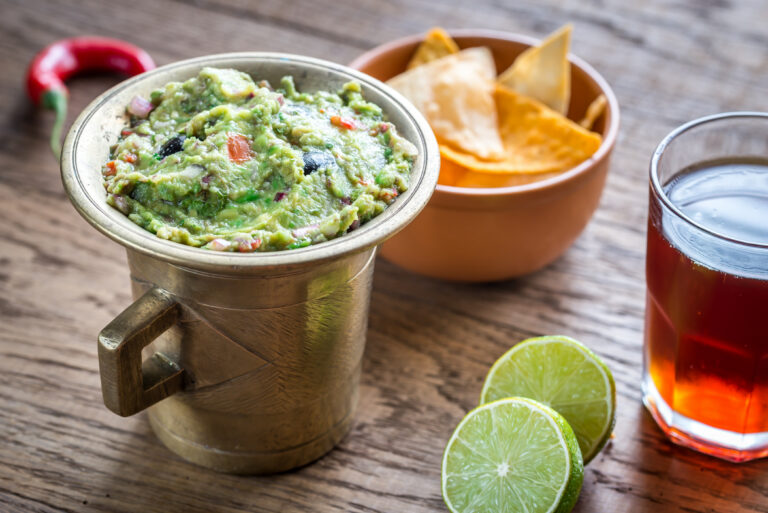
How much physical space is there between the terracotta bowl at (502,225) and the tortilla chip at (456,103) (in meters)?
0.20

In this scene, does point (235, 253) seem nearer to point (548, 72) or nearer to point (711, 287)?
point (711, 287)

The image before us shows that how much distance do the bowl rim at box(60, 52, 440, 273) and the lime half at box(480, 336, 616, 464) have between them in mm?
392

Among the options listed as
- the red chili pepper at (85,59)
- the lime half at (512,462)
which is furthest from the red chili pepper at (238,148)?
the red chili pepper at (85,59)

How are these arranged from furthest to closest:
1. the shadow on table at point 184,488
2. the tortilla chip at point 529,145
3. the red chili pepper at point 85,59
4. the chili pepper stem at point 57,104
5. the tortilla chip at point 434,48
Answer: the red chili pepper at point 85,59
the chili pepper stem at point 57,104
the tortilla chip at point 434,48
the tortilla chip at point 529,145
the shadow on table at point 184,488

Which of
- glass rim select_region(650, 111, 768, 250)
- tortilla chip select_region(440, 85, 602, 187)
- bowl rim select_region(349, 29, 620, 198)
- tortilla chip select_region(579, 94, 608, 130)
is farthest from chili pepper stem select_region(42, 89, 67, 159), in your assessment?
glass rim select_region(650, 111, 768, 250)

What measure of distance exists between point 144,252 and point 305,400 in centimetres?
43

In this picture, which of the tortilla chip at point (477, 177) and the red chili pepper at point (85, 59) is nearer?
the tortilla chip at point (477, 177)

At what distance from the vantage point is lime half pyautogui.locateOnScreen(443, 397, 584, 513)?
142 centimetres

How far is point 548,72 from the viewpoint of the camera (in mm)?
2039

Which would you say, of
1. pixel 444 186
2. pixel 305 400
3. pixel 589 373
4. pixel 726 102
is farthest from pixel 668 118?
pixel 305 400

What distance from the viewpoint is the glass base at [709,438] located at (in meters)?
1.62

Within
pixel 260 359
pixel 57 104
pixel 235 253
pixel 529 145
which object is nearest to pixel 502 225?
pixel 529 145

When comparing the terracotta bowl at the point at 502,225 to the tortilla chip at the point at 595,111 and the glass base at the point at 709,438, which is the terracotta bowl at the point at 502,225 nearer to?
the tortilla chip at the point at 595,111

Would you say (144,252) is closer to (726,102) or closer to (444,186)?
(444,186)
